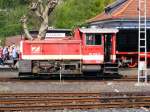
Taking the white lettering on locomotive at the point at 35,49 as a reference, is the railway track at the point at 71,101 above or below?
below

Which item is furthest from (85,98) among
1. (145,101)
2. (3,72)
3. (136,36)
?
(136,36)

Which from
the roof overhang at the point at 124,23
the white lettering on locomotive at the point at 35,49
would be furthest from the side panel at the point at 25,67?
the roof overhang at the point at 124,23

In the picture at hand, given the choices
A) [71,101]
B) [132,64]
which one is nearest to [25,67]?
[71,101]

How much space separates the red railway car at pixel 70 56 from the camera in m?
26.9

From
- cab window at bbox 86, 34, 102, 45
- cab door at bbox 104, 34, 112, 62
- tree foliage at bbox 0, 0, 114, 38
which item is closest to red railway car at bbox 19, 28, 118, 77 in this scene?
cab window at bbox 86, 34, 102, 45

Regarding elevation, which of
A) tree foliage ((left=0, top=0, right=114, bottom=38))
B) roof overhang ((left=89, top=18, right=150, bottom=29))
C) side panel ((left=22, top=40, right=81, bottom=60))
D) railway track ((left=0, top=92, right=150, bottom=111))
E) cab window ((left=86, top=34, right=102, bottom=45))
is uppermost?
tree foliage ((left=0, top=0, right=114, bottom=38))

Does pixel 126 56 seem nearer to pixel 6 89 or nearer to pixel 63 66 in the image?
pixel 63 66

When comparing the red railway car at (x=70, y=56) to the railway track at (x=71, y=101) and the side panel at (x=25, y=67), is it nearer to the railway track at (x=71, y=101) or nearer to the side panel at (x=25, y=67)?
the side panel at (x=25, y=67)

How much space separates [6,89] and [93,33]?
7.16 metres

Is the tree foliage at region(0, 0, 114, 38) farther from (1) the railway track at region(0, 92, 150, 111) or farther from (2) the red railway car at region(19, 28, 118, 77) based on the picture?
(1) the railway track at region(0, 92, 150, 111)

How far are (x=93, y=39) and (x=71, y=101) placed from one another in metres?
11.3

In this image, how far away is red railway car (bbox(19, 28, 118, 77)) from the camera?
88.3 ft

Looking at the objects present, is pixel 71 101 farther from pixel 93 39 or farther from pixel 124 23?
pixel 124 23

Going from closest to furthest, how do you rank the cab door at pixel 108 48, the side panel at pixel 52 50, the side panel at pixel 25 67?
the side panel at pixel 25 67
the side panel at pixel 52 50
the cab door at pixel 108 48
